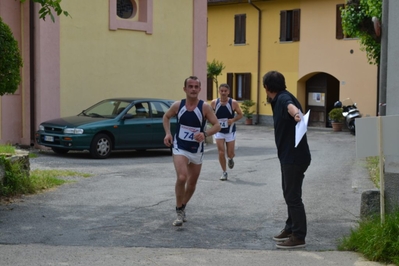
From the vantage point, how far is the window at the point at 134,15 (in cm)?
2231

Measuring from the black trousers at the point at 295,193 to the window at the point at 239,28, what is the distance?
32008mm

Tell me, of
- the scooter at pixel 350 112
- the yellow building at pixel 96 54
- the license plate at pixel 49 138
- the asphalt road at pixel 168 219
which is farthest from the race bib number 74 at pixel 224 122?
the scooter at pixel 350 112

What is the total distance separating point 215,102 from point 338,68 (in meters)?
21.9

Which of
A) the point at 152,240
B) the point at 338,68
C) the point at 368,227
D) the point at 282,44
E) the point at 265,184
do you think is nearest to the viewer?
the point at 368,227

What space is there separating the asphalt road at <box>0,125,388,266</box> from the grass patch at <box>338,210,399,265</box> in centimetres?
14

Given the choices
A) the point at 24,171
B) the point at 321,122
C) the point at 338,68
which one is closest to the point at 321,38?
the point at 338,68

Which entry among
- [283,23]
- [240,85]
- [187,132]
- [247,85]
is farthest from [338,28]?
[187,132]

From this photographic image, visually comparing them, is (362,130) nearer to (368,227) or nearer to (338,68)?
(368,227)

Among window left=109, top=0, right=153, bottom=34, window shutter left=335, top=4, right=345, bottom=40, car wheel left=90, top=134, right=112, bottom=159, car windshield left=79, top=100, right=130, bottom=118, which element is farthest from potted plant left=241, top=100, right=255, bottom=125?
car wheel left=90, top=134, right=112, bottom=159

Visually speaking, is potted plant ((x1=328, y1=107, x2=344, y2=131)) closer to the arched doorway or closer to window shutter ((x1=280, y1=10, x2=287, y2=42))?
the arched doorway

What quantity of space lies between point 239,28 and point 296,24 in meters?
3.93

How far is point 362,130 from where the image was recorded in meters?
7.66

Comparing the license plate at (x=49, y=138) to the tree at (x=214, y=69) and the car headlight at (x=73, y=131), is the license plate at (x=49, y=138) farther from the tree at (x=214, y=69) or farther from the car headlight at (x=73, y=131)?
the tree at (x=214, y=69)

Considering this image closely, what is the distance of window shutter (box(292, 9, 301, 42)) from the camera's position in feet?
120
